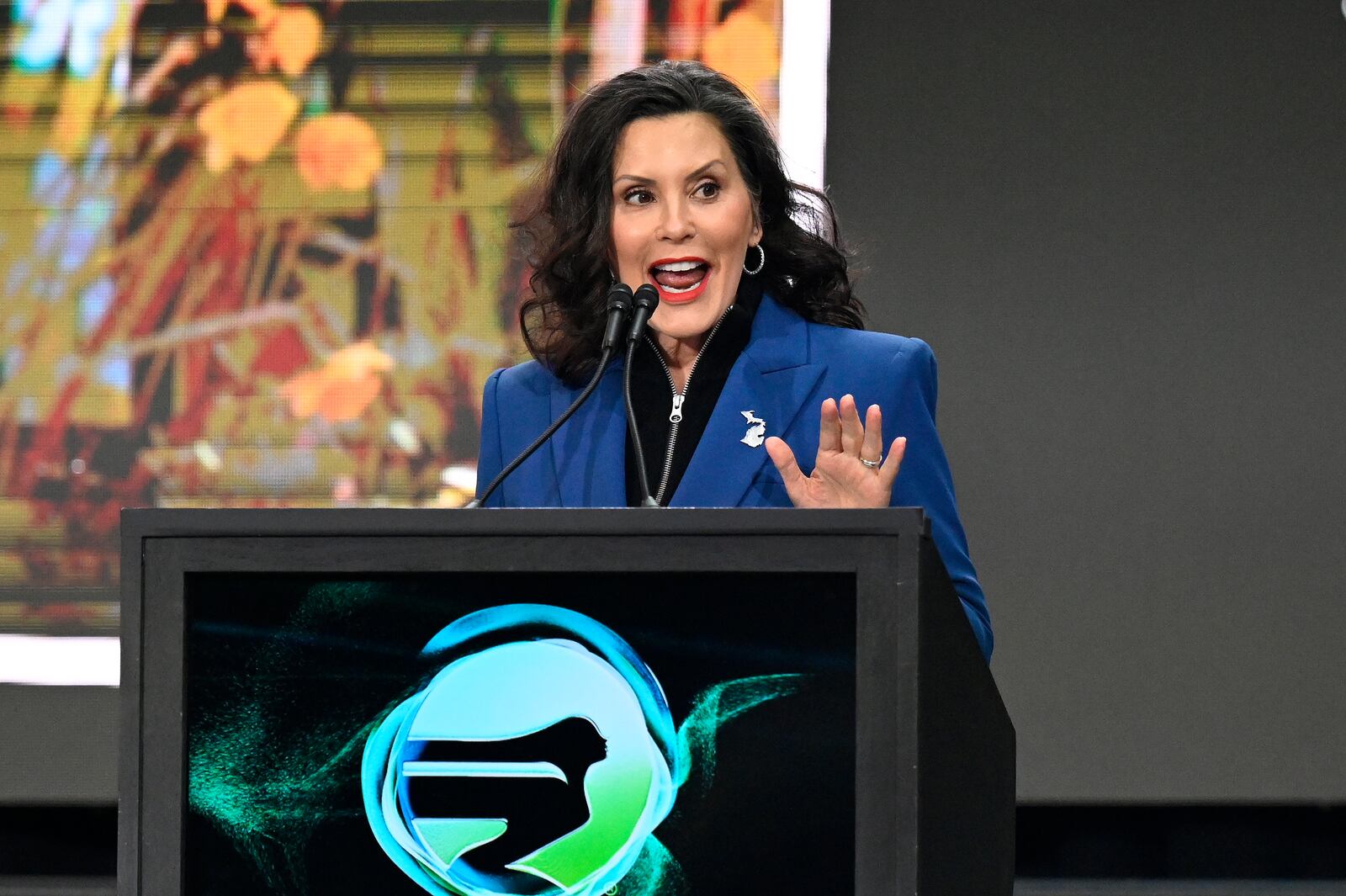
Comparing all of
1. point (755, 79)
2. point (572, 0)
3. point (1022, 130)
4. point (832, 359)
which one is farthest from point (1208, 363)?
point (832, 359)

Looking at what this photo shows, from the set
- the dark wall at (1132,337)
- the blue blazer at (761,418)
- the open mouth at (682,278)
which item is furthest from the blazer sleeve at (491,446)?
the dark wall at (1132,337)

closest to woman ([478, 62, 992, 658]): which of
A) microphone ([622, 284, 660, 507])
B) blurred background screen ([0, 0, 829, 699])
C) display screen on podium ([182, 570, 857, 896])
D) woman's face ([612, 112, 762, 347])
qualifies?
woman's face ([612, 112, 762, 347])

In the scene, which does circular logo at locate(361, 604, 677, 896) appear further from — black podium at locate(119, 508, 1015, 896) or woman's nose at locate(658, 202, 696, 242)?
woman's nose at locate(658, 202, 696, 242)

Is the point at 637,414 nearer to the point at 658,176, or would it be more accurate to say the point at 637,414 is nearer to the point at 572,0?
the point at 658,176

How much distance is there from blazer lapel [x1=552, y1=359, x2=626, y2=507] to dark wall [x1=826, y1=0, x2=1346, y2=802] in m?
1.59

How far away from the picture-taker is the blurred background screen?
3.13m

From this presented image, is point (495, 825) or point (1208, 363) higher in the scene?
point (1208, 363)

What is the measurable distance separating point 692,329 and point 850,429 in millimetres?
504

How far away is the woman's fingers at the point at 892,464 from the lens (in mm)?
1212

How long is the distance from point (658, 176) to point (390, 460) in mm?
1524

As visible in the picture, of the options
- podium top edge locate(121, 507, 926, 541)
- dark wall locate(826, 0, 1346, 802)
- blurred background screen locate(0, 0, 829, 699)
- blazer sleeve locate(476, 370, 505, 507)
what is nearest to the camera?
podium top edge locate(121, 507, 926, 541)

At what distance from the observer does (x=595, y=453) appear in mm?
1583

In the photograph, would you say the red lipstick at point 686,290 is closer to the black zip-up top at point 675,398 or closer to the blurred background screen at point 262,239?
the black zip-up top at point 675,398

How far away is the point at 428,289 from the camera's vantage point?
3158 mm
